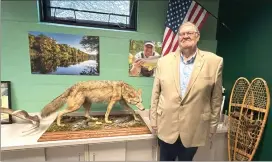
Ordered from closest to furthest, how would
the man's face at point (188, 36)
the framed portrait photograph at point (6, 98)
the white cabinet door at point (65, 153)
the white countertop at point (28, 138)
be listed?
the man's face at point (188, 36), the white countertop at point (28, 138), the white cabinet door at point (65, 153), the framed portrait photograph at point (6, 98)

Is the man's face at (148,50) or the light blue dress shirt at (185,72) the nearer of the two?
the light blue dress shirt at (185,72)

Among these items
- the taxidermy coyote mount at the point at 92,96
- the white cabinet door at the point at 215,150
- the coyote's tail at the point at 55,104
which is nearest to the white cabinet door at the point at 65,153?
the taxidermy coyote mount at the point at 92,96

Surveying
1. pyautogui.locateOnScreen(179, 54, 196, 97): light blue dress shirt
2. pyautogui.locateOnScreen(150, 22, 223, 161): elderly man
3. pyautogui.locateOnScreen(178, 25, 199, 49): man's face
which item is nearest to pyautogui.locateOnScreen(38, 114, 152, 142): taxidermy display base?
pyautogui.locateOnScreen(150, 22, 223, 161): elderly man

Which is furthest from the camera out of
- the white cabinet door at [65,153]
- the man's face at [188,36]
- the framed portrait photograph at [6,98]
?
the framed portrait photograph at [6,98]

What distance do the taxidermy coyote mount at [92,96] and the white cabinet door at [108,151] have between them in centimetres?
27

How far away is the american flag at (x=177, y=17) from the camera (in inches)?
70.3

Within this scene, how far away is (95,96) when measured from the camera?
64.6 inches

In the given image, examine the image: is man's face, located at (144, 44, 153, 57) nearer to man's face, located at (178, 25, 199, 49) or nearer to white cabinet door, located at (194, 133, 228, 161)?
man's face, located at (178, 25, 199, 49)

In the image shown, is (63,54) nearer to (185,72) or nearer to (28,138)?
(28,138)

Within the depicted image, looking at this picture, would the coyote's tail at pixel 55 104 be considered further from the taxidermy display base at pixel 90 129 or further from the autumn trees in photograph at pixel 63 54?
the autumn trees in photograph at pixel 63 54

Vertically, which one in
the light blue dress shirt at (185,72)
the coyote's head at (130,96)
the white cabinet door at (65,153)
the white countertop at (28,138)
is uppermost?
the light blue dress shirt at (185,72)

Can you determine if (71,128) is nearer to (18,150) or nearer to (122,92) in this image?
(18,150)

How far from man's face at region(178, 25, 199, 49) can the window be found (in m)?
0.87

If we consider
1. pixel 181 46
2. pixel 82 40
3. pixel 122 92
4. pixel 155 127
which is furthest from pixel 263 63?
pixel 82 40
